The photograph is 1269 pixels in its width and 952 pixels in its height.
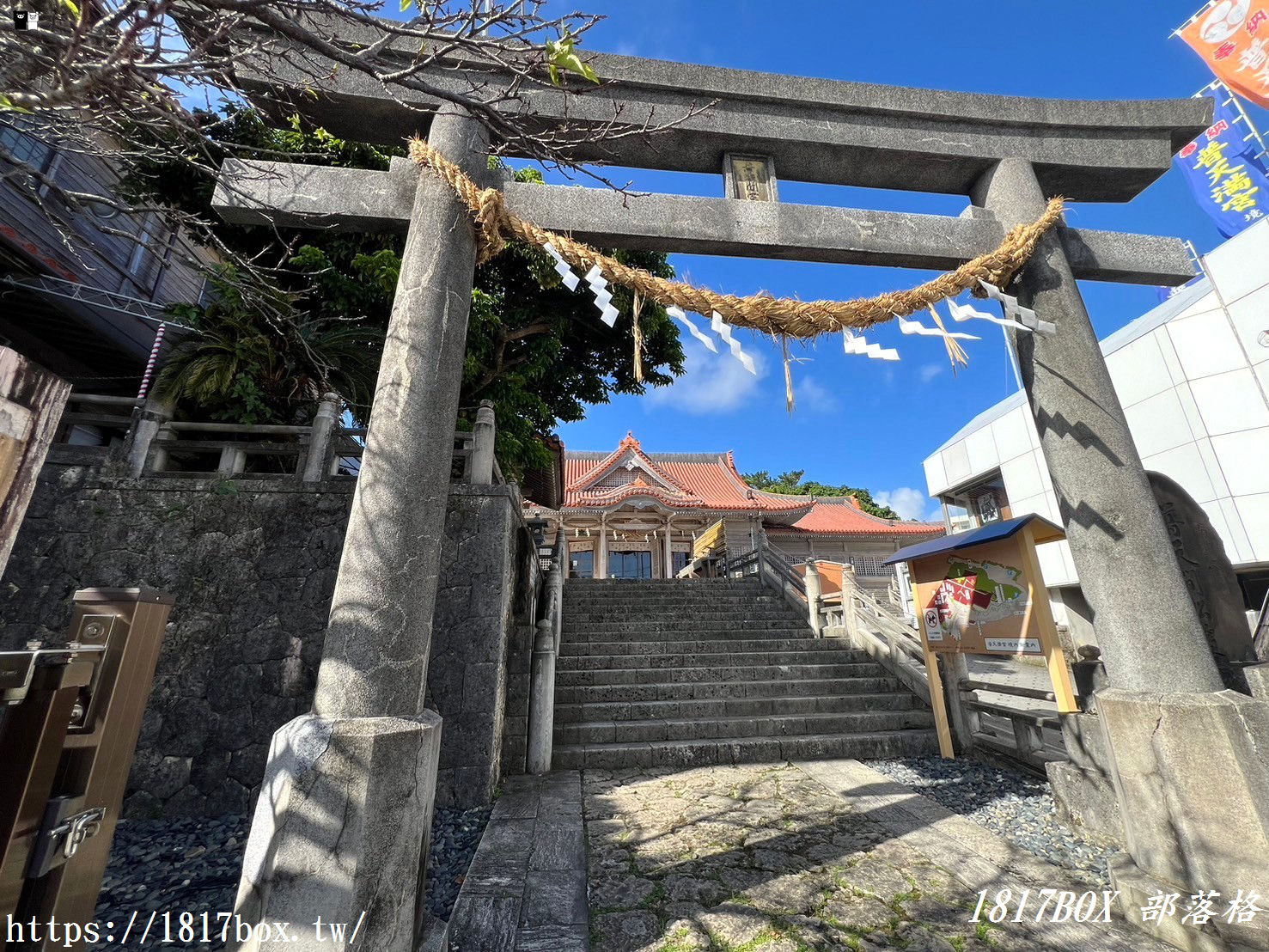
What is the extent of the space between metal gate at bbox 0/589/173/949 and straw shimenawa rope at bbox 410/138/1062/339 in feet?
8.67

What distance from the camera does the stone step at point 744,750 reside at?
5.65 m

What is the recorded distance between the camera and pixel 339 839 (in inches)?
81.9

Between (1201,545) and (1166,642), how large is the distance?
5.53 ft

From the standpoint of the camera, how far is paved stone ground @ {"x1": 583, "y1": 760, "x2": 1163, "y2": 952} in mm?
2590

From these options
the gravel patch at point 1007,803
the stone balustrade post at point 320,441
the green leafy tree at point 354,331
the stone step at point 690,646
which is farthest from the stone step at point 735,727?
the green leafy tree at point 354,331

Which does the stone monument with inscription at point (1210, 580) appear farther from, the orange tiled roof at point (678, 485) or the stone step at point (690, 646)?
the orange tiled roof at point (678, 485)

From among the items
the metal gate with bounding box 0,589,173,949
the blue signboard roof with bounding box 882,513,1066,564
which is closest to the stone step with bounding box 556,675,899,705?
the blue signboard roof with bounding box 882,513,1066,564

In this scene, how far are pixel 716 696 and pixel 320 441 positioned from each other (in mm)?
5910

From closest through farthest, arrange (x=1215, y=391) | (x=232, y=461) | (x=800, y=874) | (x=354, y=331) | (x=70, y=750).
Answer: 1. (x=70, y=750)
2. (x=800, y=874)
3. (x=232, y=461)
4. (x=354, y=331)
5. (x=1215, y=391)

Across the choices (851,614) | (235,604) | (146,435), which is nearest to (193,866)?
(235,604)

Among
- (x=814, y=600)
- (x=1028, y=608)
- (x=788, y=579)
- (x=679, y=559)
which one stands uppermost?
(x=679, y=559)

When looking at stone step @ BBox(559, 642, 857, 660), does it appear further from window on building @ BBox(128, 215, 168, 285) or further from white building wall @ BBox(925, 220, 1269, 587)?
window on building @ BBox(128, 215, 168, 285)

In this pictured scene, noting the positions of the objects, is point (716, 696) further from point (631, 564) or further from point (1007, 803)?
point (631, 564)

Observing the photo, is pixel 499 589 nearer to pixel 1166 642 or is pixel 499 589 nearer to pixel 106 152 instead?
pixel 106 152
